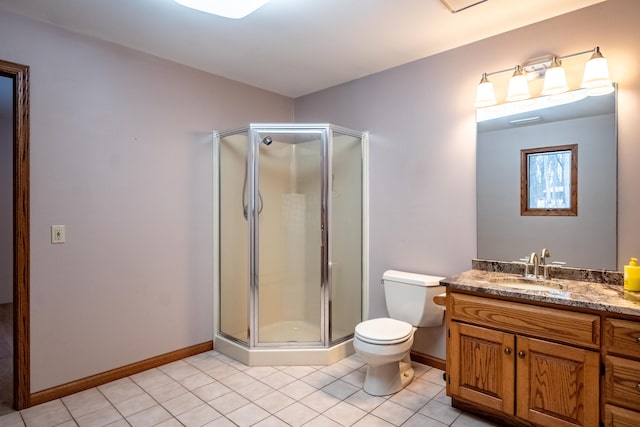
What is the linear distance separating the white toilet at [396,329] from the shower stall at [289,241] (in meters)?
0.49

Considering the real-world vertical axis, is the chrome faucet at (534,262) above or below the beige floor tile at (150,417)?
above

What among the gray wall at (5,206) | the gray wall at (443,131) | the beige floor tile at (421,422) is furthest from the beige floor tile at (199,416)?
the gray wall at (5,206)

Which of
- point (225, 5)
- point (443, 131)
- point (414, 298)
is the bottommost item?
point (414, 298)

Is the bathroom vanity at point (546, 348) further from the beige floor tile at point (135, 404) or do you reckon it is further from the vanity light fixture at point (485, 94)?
the beige floor tile at point (135, 404)

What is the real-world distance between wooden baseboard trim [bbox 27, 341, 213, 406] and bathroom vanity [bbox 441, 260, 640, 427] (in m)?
2.03

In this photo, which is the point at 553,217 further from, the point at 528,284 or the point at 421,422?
the point at 421,422

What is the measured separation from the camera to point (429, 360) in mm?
2758

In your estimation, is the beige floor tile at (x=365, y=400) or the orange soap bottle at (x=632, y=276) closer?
the orange soap bottle at (x=632, y=276)

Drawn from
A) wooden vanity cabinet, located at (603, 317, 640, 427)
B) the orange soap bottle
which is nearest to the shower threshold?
wooden vanity cabinet, located at (603, 317, 640, 427)

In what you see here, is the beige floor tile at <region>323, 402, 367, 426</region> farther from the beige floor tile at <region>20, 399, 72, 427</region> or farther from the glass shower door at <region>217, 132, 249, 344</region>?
the beige floor tile at <region>20, 399, 72, 427</region>

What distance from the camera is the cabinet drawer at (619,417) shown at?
1.55 metres

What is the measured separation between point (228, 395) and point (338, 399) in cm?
72

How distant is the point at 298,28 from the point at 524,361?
2361 millimetres

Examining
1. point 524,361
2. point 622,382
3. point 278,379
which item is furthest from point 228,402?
point 622,382
